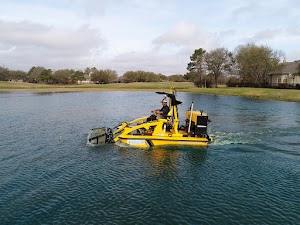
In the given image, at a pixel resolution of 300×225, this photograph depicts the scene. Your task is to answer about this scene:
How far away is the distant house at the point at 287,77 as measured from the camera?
7350 centimetres

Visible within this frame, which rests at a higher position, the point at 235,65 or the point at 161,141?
the point at 235,65

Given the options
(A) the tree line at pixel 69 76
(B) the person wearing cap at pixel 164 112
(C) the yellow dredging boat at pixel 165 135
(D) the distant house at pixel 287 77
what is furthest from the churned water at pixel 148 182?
(A) the tree line at pixel 69 76

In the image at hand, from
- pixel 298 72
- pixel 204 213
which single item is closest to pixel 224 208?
pixel 204 213

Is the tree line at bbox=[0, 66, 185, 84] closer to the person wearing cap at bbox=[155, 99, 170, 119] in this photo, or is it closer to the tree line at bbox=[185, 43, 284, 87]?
the tree line at bbox=[185, 43, 284, 87]

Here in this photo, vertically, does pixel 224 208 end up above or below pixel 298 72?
below

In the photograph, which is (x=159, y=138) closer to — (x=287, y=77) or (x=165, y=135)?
(x=165, y=135)

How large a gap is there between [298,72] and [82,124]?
202 feet

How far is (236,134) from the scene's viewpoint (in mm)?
24219

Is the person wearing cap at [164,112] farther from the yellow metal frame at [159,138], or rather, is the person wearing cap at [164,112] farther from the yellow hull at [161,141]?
the yellow hull at [161,141]

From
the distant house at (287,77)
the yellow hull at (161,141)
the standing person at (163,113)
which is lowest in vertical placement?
the yellow hull at (161,141)

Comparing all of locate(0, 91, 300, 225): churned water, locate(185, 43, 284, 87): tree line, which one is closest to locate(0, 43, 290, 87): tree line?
locate(185, 43, 284, 87): tree line

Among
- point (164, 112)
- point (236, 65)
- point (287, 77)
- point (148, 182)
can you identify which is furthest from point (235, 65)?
point (148, 182)

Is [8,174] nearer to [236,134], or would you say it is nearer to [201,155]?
[201,155]

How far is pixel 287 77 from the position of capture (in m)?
78.6
